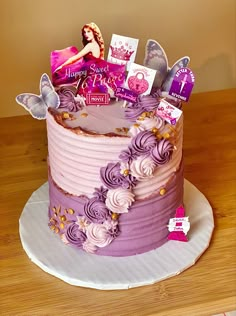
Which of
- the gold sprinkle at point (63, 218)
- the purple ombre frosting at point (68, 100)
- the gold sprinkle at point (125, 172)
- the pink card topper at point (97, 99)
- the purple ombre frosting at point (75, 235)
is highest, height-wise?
the pink card topper at point (97, 99)

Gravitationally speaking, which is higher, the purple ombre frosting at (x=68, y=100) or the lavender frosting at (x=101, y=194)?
the purple ombre frosting at (x=68, y=100)

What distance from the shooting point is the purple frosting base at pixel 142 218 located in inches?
42.8

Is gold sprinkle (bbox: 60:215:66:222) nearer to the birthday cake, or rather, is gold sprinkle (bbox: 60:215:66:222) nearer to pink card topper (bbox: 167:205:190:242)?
the birthday cake

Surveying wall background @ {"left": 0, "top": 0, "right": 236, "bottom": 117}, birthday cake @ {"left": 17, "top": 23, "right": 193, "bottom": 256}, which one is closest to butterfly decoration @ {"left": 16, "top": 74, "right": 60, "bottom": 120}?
birthday cake @ {"left": 17, "top": 23, "right": 193, "bottom": 256}

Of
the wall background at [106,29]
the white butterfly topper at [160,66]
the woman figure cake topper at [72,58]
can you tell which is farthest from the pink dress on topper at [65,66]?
the wall background at [106,29]

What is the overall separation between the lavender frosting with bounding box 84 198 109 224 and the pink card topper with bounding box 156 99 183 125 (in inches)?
6.9

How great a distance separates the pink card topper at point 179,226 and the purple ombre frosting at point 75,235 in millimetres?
155

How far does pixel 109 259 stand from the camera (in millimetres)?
1122

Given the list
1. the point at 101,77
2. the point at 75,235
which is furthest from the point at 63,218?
the point at 101,77

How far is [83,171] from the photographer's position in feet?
3.47

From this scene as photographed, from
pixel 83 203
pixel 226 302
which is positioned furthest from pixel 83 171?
pixel 226 302

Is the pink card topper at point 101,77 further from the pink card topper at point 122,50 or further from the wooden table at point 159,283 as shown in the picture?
the wooden table at point 159,283

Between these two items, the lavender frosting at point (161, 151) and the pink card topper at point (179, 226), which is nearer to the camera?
the lavender frosting at point (161, 151)

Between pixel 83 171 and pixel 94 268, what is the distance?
172mm
